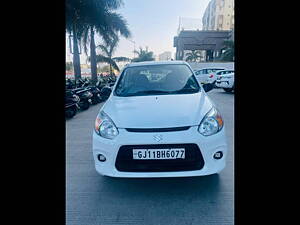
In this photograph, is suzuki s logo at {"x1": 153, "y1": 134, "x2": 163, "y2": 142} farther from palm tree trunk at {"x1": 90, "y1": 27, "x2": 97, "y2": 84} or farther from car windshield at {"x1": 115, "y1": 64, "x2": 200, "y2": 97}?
palm tree trunk at {"x1": 90, "y1": 27, "x2": 97, "y2": 84}

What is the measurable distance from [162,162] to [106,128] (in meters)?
0.73

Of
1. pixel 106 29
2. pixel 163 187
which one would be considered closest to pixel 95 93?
pixel 106 29

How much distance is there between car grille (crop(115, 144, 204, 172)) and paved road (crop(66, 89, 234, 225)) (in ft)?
1.24

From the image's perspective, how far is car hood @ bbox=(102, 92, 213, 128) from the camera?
250 centimetres

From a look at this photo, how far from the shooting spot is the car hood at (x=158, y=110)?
2.50 metres

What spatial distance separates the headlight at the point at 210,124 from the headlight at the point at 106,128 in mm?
921

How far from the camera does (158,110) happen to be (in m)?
2.70

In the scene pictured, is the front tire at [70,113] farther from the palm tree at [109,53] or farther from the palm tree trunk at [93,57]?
the palm tree at [109,53]

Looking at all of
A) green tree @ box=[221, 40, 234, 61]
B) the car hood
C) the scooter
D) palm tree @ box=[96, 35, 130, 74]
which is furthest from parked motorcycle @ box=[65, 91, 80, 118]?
green tree @ box=[221, 40, 234, 61]

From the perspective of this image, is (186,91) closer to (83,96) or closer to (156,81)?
(156,81)
